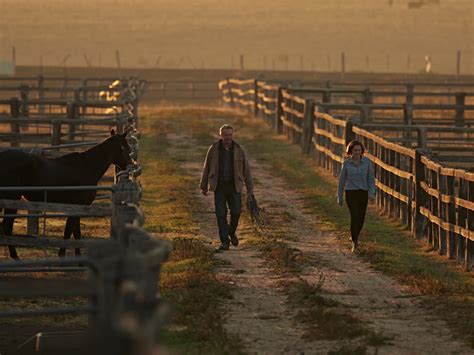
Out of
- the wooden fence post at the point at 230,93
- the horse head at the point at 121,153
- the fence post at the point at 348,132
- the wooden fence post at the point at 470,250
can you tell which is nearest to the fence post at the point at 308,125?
the fence post at the point at 348,132

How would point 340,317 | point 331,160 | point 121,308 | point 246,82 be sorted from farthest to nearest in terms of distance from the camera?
point 246,82 → point 331,160 → point 340,317 → point 121,308

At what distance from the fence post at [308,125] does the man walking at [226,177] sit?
609 inches

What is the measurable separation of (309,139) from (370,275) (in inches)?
700

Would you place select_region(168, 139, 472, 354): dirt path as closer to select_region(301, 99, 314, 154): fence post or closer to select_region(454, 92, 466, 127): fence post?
select_region(301, 99, 314, 154): fence post

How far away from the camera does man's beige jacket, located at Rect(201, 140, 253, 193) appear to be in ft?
60.1

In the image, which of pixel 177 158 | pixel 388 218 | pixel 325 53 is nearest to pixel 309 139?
pixel 177 158

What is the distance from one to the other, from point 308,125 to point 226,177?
15795 millimetres

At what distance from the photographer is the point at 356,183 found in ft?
60.0

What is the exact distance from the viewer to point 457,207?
18.0 metres

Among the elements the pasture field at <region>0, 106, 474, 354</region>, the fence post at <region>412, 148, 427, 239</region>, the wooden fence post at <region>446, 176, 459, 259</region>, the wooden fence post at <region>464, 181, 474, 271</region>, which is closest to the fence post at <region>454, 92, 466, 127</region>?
the pasture field at <region>0, 106, 474, 354</region>

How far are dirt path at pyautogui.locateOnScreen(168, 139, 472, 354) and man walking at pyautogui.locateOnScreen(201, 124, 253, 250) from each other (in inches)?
11.3

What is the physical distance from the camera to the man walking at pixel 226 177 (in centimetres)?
1833

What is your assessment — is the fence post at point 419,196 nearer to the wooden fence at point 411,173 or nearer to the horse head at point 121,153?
the wooden fence at point 411,173

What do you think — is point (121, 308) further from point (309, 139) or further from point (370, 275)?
point (309, 139)
